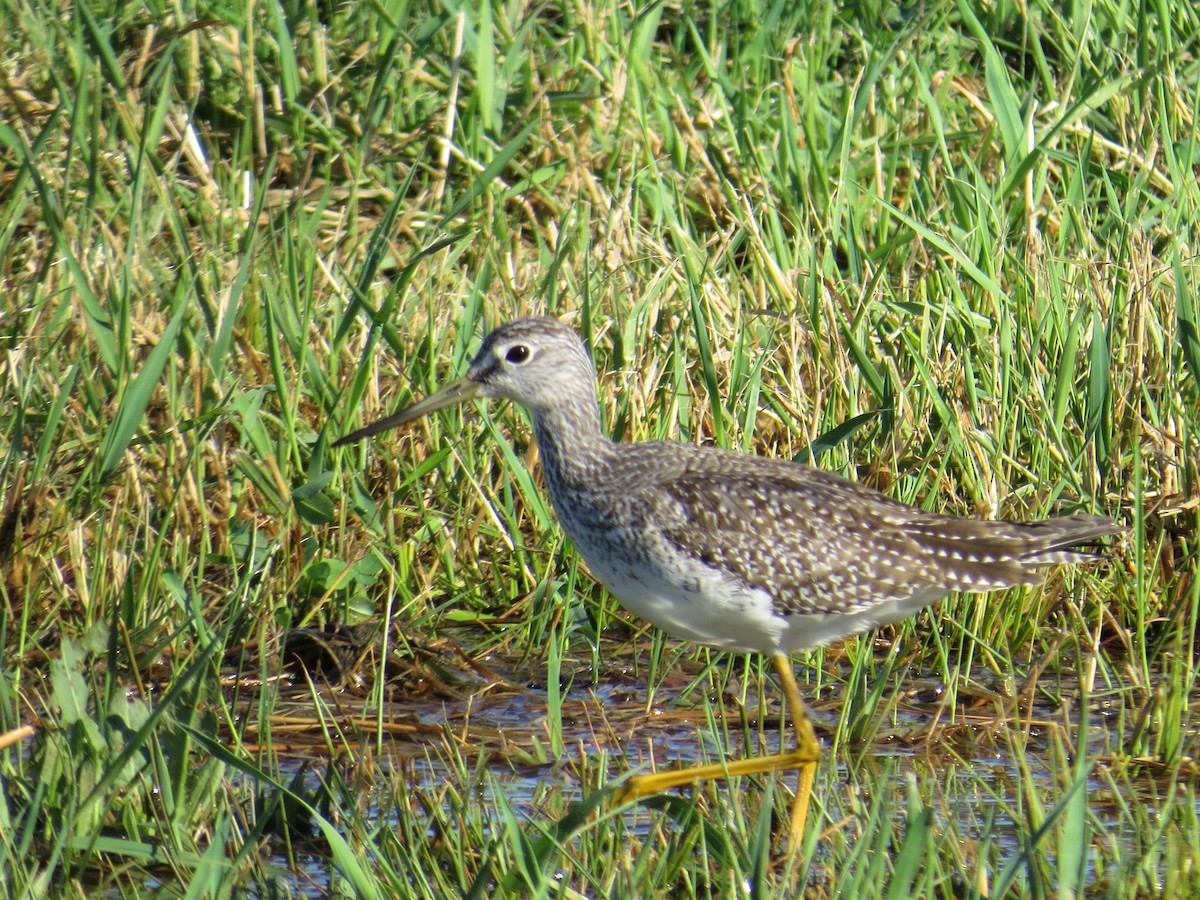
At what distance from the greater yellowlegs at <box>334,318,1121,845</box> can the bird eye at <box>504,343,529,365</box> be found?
1cm

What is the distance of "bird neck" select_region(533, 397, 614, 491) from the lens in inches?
195

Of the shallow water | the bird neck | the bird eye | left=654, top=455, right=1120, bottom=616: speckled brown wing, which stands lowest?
the shallow water

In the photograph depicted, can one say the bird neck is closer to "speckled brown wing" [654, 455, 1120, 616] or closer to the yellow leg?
"speckled brown wing" [654, 455, 1120, 616]

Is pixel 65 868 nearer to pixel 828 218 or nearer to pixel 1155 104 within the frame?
pixel 828 218

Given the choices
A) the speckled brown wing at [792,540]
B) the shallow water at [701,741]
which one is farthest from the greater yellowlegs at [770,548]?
the shallow water at [701,741]

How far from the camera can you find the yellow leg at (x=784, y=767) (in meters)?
4.36

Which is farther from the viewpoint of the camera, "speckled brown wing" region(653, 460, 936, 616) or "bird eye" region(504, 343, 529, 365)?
"bird eye" region(504, 343, 529, 365)

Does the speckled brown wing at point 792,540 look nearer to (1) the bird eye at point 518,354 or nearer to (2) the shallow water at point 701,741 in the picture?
(2) the shallow water at point 701,741

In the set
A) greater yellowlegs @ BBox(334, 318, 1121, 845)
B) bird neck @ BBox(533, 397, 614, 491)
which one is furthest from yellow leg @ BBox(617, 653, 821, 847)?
bird neck @ BBox(533, 397, 614, 491)

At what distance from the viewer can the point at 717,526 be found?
4.71 metres

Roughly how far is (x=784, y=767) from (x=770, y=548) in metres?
0.56

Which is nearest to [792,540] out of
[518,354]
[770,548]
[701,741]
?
[770,548]

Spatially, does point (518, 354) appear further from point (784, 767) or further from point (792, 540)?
point (784, 767)

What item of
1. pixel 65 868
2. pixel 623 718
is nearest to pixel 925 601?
pixel 623 718
